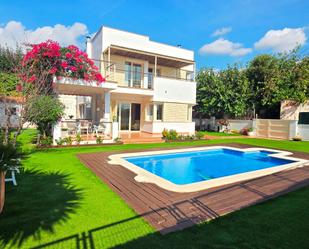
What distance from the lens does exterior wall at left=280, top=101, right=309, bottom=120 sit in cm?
1972

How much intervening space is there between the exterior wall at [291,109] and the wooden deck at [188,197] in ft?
50.8

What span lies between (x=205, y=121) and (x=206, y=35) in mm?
11183

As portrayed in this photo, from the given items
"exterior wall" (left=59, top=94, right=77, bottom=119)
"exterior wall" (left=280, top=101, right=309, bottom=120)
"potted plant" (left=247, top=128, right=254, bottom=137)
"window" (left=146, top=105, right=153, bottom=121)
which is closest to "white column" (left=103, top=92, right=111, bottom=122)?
"window" (left=146, top=105, right=153, bottom=121)

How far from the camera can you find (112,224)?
12.4 ft

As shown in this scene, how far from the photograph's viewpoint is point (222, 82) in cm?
2428

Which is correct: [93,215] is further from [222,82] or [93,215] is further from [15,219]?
[222,82]

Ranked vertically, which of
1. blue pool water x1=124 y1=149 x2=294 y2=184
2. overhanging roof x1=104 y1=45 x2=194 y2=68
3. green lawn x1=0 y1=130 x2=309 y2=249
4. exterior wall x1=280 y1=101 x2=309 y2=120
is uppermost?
overhanging roof x1=104 y1=45 x2=194 y2=68

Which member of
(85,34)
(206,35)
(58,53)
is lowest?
(58,53)

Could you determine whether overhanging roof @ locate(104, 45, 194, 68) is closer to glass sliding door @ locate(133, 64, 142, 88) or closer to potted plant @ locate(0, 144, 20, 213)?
glass sliding door @ locate(133, 64, 142, 88)

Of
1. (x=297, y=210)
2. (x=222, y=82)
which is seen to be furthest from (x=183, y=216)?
(x=222, y=82)

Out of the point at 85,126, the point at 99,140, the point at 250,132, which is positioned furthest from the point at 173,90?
the point at 250,132

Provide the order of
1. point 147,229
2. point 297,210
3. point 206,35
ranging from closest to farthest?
point 147,229, point 297,210, point 206,35

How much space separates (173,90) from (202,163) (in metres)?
9.48

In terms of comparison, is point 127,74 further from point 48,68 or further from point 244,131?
point 244,131
